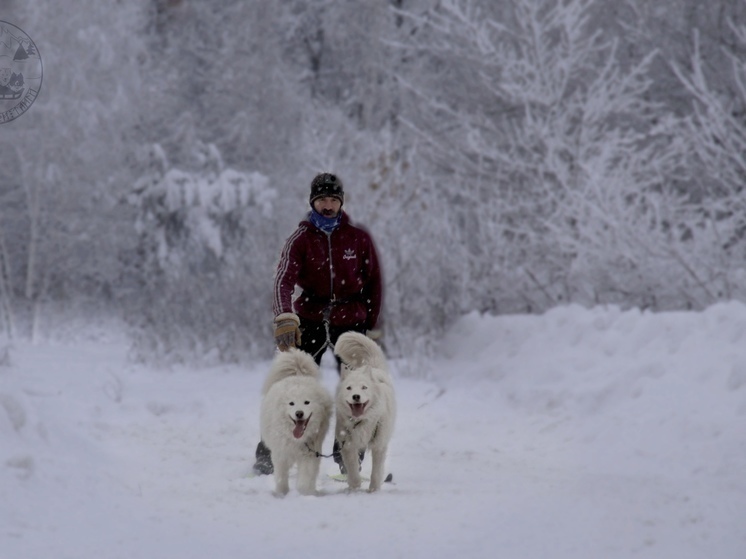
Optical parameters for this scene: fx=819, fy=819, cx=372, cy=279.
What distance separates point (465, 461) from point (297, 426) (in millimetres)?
1742

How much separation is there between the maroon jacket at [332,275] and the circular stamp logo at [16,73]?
47.2 feet

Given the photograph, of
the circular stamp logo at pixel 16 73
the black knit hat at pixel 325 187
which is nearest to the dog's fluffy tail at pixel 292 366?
the black knit hat at pixel 325 187

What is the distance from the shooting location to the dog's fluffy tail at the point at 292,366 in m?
5.13

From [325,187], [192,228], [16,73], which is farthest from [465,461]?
[16,73]

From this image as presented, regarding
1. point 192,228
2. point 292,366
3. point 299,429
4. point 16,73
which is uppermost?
point 16,73

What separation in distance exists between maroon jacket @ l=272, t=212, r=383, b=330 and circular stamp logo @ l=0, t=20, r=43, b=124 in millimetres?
14393

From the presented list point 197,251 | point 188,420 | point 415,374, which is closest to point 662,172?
point 415,374

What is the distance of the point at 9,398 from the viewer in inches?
184

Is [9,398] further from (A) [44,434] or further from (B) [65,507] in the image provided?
(B) [65,507]

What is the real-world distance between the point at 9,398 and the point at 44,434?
290 millimetres

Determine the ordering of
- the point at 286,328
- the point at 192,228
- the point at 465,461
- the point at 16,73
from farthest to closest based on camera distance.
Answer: the point at 192,228
the point at 16,73
the point at 465,461
the point at 286,328

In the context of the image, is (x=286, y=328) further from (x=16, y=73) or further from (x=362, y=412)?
(x=16, y=73)

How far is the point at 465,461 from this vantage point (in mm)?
5977

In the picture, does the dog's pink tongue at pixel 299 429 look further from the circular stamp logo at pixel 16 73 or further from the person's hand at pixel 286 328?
the circular stamp logo at pixel 16 73
